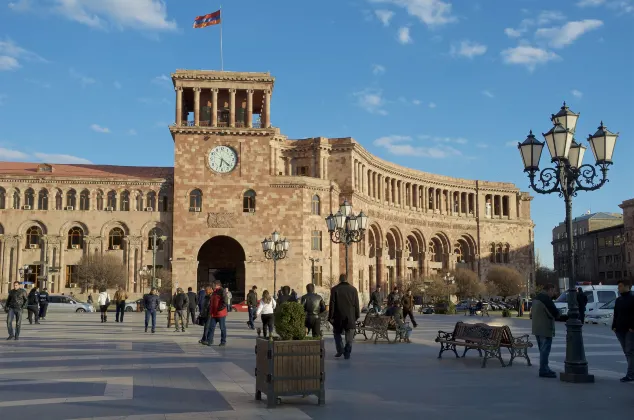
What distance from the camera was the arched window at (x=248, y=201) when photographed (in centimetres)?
5191

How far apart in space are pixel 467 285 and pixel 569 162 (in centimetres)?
6073

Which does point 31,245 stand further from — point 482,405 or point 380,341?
point 482,405

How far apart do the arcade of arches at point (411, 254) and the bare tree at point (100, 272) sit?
2329 cm

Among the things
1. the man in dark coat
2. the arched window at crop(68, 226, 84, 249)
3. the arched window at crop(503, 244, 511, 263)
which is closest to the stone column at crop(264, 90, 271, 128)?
the arched window at crop(68, 226, 84, 249)

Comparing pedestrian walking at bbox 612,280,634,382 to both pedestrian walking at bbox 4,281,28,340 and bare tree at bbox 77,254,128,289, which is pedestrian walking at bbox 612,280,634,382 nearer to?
pedestrian walking at bbox 4,281,28,340

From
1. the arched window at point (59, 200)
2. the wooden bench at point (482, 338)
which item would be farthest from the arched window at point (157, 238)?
the wooden bench at point (482, 338)

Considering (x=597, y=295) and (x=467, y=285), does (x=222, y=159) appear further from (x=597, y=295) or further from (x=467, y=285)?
(x=467, y=285)

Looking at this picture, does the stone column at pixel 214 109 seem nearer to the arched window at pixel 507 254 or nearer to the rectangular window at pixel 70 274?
the rectangular window at pixel 70 274

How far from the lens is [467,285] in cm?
7175

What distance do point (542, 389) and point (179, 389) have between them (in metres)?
5.84

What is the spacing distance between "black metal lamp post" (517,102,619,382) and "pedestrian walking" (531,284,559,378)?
18.0 inches

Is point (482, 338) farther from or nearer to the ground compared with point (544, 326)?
nearer to the ground

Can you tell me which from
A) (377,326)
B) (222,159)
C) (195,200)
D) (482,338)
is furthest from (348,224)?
(195,200)

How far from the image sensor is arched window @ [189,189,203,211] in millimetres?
51459
